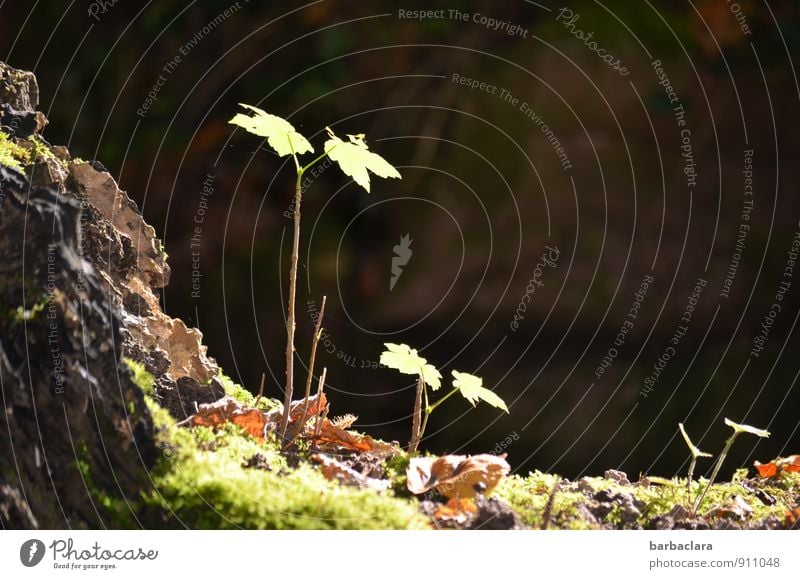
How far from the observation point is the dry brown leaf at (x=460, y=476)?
2.97 feet

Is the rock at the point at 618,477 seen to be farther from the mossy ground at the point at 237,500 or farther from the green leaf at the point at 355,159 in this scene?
the green leaf at the point at 355,159

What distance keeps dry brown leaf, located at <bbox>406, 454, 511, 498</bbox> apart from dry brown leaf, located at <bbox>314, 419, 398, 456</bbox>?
4.3 inches

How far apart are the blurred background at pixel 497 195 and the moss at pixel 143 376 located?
1.18 metres

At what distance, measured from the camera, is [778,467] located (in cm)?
121

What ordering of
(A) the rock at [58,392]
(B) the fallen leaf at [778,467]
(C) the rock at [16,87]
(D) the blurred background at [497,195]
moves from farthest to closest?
(D) the blurred background at [497,195], (B) the fallen leaf at [778,467], (C) the rock at [16,87], (A) the rock at [58,392]

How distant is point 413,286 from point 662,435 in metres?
0.76

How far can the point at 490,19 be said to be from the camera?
2232mm

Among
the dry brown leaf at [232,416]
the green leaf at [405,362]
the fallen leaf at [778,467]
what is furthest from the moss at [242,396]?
the fallen leaf at [778,467]

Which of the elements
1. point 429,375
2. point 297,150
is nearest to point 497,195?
point 429,375

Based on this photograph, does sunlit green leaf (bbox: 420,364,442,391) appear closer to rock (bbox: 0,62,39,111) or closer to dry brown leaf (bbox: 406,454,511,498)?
dry brown leaf (bbox: 406,454,511,498)

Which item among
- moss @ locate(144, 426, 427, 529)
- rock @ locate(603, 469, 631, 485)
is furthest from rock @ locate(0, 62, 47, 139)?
rock @ locate(603, 469, 631, 485)

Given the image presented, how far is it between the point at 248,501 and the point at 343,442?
227mm

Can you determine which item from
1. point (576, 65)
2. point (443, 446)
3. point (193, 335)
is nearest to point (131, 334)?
point (193, 335)

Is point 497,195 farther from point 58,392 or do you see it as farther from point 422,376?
point 58,392
